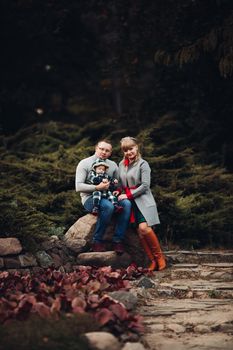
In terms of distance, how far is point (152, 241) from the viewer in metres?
8.39

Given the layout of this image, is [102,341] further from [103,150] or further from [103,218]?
[103,150]

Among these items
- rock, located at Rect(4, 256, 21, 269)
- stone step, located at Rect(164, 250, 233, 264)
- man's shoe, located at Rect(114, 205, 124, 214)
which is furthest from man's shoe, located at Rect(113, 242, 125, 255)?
rock, located at Rect(4, 256, 21, 269)

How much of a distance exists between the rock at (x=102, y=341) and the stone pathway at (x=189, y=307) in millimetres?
452

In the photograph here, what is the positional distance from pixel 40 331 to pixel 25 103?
13.2 m

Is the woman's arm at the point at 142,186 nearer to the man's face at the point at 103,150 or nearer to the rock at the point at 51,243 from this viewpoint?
the man's face at the point at 103,150

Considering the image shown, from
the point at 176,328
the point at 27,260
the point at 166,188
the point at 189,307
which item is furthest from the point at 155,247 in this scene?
the point at 176,328

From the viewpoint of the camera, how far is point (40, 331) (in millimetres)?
4441

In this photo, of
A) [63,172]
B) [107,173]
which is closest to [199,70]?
[63,172]

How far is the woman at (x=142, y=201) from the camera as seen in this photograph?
27.7ft

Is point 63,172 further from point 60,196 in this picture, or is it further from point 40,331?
point 40,331

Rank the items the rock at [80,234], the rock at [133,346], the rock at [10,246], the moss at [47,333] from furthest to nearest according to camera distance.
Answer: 1. the rock at [80,234]
2. the rock at [10,246]
3. the rock at [133,346]
4. the moss at [47,333]

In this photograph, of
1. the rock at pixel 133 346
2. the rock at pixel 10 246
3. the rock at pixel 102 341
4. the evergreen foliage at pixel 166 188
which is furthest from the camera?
the evergreen foliage at pixel 166 188

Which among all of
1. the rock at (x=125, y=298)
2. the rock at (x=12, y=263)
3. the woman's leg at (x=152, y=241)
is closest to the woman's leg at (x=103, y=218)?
the woman's leg at (x=152, y=241)

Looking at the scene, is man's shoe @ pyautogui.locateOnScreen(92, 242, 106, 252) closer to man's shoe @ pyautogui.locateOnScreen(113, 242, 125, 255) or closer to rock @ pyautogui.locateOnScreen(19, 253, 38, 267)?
man's shoe @ pyautogui.locateOnScreen(113, 242, 125, 255)
